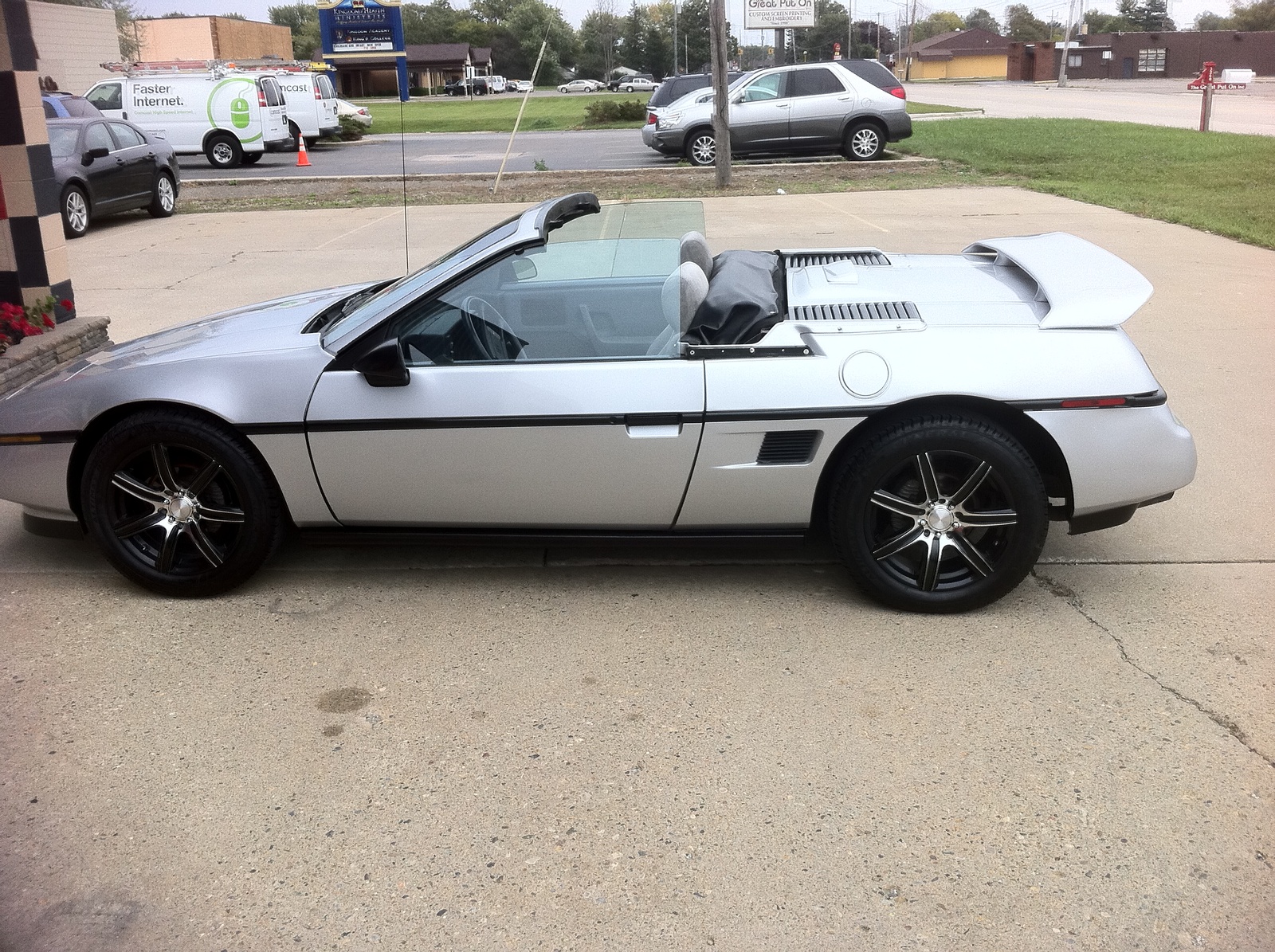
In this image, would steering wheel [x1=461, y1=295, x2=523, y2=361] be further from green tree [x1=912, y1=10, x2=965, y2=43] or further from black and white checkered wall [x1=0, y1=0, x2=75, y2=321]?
green tree [x1=912, y1=10, x2=965, y2=43]

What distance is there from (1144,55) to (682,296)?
9036cm

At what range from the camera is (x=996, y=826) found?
2840 millimetres

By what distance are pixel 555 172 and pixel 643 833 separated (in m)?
16.9

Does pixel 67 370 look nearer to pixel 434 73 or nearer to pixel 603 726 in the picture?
pixel 603 726

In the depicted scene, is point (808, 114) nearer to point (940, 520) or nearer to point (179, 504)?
point (940, 520)

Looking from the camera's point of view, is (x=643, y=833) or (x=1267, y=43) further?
(x=1267, y=43)

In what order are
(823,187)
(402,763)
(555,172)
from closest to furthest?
(402,763) → (823,187) → (555,172)

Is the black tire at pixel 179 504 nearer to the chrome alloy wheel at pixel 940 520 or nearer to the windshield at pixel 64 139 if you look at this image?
the chrome alloy wheel at pixel 940 520

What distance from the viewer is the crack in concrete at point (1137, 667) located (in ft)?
10.4

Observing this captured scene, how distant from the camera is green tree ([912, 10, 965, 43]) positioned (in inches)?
6339

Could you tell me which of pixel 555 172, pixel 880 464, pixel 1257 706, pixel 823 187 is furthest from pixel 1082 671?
pixel 555 172

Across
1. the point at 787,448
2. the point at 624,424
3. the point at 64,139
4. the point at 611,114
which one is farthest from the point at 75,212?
the point at 611,114

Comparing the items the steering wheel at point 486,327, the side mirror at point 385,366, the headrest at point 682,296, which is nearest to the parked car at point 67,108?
the steering wheel at point 486,327

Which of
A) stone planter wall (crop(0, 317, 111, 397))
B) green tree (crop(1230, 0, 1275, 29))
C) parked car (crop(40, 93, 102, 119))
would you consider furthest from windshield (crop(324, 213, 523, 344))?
green tree (crop(1230, 0, 1275, 29))
